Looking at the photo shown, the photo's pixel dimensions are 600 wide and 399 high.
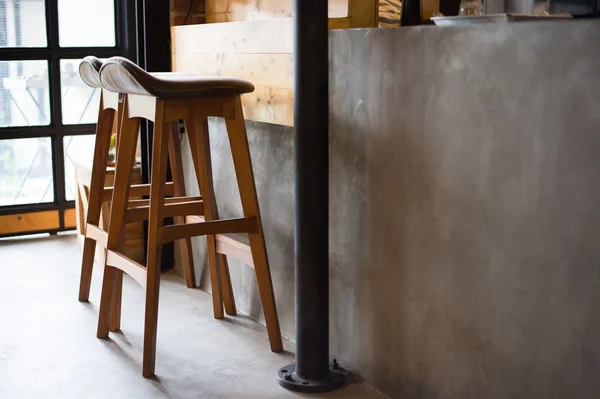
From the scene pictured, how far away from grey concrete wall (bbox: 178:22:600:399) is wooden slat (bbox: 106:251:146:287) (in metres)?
0.61

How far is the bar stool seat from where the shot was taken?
2.36 metres

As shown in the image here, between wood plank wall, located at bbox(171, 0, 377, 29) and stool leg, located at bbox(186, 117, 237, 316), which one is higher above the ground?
wood plank wall, located at bbox(171, 0, 377, 29)

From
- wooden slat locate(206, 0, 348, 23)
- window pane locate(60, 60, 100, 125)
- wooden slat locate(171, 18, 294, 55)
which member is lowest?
window pane locate(60, 60, 100, 125)

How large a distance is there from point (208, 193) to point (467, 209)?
127cm

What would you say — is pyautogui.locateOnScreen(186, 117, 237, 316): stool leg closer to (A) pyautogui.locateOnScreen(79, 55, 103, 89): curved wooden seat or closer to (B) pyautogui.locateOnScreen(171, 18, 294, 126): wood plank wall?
(B) pyautogui.locateOnScreen(171, 18, 294, 126): wood plank wall

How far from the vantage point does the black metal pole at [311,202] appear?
222 centimetres

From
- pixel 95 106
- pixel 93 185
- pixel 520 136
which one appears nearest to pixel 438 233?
pixel 520 136

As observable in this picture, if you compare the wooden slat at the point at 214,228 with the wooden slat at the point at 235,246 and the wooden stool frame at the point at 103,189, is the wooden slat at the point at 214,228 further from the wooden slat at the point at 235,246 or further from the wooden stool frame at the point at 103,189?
the wooden stool frame at the point at 103,189

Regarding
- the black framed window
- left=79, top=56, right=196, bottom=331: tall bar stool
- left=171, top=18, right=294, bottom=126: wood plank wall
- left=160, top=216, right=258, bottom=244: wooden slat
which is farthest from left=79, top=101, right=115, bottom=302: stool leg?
the black framed window

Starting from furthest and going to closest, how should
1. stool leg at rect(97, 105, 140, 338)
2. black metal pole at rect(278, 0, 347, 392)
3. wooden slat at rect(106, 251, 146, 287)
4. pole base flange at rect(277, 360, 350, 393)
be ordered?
stool leg at rect(97, 105, 140, 338)
wooden slat at rect(106, 251, 146, 287)
pole base flange at rect(277, 360, 350, 393)
black metal pole at rect(278, 0, 347, 392)

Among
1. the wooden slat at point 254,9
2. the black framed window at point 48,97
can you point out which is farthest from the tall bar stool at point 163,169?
the black framed window at point 48,97

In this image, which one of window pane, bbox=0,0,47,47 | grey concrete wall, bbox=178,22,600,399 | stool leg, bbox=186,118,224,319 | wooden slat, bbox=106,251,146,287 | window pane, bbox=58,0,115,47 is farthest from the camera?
window pane, bbox=58,0,115,47

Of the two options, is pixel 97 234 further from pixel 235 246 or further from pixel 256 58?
pixel 256 58

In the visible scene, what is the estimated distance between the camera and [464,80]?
1.89 m
